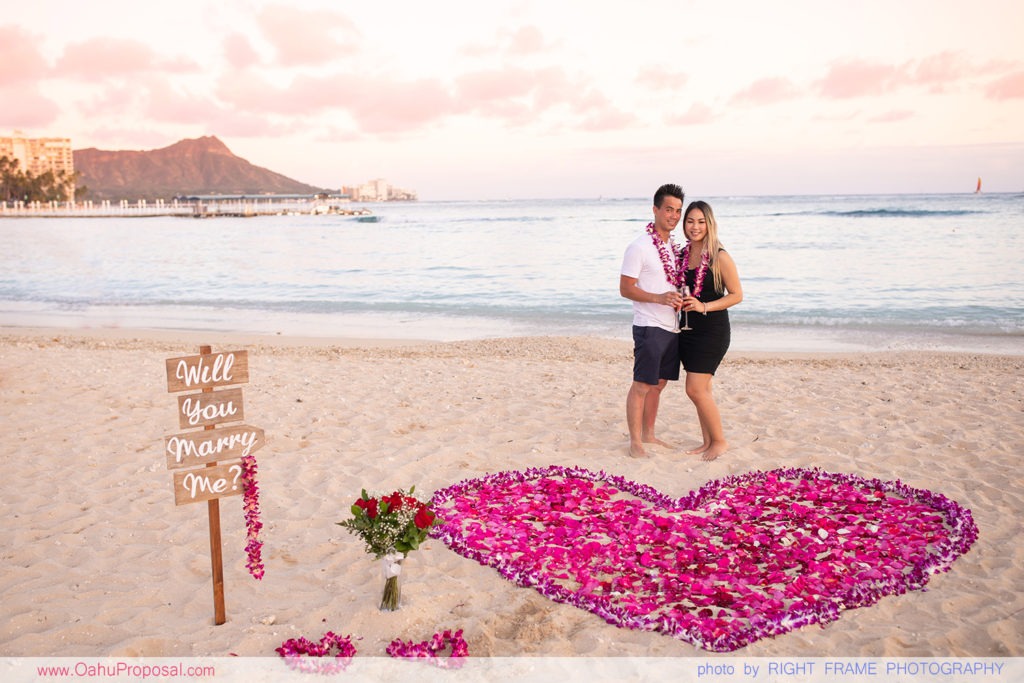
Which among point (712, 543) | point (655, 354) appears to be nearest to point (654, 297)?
point (655, 354)

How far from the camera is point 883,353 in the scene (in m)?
12.9

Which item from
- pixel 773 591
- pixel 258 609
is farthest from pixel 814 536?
pixel 258 609

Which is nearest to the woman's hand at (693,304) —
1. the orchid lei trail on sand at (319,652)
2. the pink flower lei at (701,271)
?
the pink flower lei at (701,271)

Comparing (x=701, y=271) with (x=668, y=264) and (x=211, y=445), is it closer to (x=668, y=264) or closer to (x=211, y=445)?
(x=668, y=264)

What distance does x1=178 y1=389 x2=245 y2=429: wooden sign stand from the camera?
3.77 m

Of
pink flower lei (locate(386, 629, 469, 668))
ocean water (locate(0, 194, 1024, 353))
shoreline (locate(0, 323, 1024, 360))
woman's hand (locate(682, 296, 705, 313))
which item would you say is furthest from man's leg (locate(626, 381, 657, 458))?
ocean water (locate(0, 194, 1024, 353))

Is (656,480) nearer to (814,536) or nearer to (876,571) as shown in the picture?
(814,536)

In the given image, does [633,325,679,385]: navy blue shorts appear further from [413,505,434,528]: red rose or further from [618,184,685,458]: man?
[413,505,434,528]: red rose

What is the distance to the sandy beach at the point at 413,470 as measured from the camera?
12.8ft

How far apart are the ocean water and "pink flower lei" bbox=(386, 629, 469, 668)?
1135cm

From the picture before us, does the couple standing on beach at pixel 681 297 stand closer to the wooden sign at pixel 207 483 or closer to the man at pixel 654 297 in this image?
the man at pixel 654 297

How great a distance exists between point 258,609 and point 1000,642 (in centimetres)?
386

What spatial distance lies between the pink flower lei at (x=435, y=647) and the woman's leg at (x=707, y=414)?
3.38 metres

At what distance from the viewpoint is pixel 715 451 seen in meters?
6.59
